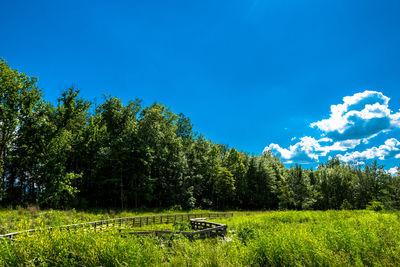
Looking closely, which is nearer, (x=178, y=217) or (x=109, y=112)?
A: (x=178, y=217)

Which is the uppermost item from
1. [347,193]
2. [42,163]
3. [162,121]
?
[162,121]

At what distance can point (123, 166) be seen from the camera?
35.1 m

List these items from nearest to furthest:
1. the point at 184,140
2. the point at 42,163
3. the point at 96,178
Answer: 1. the point at 42,163
2. the point at 96,178
3. the point at 184,140

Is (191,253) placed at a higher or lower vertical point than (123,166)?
lower

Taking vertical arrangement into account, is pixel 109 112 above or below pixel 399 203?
above

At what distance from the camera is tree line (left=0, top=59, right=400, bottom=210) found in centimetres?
2628

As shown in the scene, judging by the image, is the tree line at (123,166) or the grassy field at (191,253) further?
the tree line at (123,166)

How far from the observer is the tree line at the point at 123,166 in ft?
86.2

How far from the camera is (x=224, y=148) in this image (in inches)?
2510

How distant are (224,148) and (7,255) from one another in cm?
5910

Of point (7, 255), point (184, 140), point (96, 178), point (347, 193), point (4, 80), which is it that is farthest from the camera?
point (347, 193)

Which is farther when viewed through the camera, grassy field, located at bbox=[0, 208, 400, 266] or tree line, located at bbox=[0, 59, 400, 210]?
tree line, located at bbox=[0, 59, 400, 210]

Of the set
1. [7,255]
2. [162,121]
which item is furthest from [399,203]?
[7,255]

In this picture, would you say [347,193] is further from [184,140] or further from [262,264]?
[262,264]
